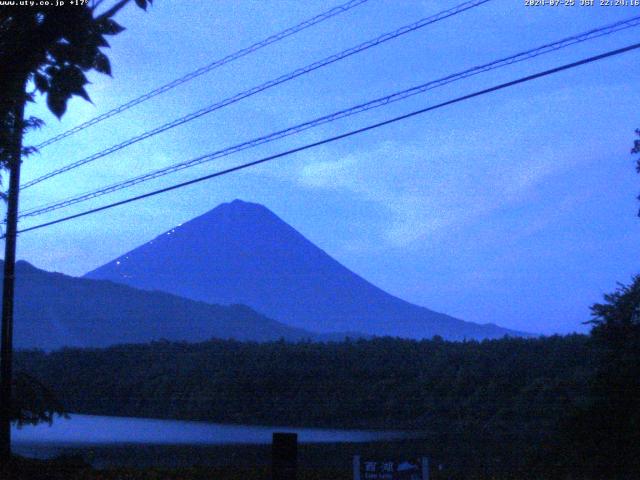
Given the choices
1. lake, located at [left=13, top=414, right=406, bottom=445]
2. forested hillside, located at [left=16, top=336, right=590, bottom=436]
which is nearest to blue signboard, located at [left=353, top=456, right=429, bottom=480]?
forested hillside, located at [left=16, top=336, right=590, bottom=436]

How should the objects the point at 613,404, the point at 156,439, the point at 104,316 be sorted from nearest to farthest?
the point at 613,404
the point at 156,439
the point at 104,316

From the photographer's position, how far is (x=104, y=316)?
125 feet

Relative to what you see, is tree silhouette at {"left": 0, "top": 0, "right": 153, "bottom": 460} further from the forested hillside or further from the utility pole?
the forested hillside

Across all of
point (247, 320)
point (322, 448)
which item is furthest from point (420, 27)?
Answer: point (247, 320)

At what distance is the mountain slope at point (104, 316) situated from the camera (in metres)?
35.9

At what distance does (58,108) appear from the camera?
4.79m

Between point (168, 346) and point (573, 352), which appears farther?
point (168, 346)

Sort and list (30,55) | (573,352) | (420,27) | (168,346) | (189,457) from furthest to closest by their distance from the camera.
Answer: (168,346)
(573,352)
(189,457)
(420,27)
(30,55)

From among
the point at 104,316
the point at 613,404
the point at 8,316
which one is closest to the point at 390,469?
the point at 613,404

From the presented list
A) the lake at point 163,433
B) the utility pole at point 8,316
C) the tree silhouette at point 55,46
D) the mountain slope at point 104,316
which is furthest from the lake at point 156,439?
the tree silhouette at point 55,46

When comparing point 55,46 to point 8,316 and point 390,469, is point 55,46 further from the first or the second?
point 8,316

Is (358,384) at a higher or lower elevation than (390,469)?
higher

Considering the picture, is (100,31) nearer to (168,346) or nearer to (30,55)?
(30,55)

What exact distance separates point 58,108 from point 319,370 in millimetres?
18733
